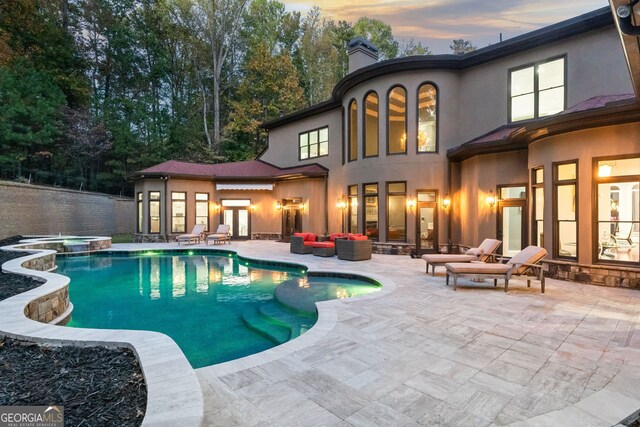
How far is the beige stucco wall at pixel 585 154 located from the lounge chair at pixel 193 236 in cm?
1543

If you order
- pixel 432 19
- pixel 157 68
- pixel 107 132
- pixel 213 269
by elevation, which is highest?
pixel 157 68

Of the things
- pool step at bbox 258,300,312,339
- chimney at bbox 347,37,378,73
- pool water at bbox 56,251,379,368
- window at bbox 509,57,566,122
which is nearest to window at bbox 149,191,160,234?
pool water at bbox 56,251,379,368

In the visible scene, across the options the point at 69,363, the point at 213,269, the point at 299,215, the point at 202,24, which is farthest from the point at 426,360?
the point at 202,24

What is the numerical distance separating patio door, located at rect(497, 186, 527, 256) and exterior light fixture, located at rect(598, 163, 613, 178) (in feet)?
8.87

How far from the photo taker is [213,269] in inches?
462

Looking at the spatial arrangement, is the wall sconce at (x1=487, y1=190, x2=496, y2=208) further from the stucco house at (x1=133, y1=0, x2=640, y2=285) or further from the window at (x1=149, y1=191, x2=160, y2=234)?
the window at (x1=149, y1=191, x2=160, y2=234)

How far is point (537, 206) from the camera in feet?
29.8

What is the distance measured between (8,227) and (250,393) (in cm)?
1943

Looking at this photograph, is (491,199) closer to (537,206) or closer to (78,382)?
(537,206)

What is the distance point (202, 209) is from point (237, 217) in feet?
6.92

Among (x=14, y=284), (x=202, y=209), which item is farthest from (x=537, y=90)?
(x=202, y=209)

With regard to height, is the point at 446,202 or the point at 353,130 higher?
the point at 353,130

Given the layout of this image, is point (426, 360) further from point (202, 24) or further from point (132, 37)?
point (132, 37)

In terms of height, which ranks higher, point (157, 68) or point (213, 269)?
point (157, 68)
